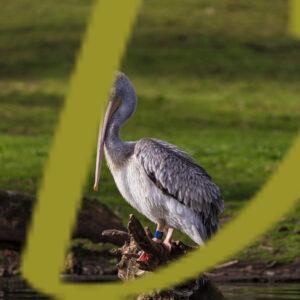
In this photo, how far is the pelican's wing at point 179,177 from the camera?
47.9 ft

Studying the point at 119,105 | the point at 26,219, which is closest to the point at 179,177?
the point at 119,105

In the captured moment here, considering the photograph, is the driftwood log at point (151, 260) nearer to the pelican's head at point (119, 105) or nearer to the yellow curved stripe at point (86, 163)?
the yellow curved stripe at point (86, 163)

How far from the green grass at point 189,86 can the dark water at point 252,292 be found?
1906mm

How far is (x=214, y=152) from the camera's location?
1107 inches

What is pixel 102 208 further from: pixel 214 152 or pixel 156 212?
pixel 214 152

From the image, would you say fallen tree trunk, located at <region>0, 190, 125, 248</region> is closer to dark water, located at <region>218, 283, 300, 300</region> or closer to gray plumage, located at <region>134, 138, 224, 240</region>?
dark water, located at <region>218, 283, 300, 300</region>

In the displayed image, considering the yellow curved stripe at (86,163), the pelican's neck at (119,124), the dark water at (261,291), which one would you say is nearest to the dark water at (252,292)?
the dark water at (261,291)

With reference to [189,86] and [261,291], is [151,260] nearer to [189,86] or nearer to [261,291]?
[261,291]

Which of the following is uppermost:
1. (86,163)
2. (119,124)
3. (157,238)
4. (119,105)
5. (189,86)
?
(189,86)

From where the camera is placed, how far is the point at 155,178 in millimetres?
14750

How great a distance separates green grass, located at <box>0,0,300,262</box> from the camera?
2541 centimetres

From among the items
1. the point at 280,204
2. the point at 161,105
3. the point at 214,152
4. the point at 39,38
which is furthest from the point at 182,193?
the point at 39,38

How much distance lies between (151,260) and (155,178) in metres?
2.23

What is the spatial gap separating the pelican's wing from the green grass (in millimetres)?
4610
